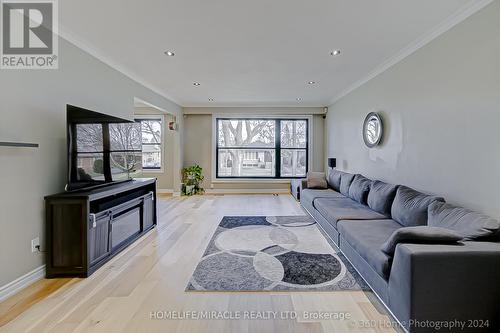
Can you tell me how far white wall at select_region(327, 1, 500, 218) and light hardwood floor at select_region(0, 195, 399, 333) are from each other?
1538mm

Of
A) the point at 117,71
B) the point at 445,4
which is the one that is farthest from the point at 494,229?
the point at 117,71

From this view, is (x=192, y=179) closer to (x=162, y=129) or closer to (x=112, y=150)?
(x=162, y=129)

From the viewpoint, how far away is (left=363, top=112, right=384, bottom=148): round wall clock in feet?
13.9

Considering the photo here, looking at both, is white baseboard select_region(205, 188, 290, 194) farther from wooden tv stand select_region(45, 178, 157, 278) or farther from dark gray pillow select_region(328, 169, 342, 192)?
wooden tv stand select_region(45, 178, 157, 278)

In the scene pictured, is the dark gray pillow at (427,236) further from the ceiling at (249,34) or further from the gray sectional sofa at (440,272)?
the ceiling at (249,34)

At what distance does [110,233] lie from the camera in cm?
310

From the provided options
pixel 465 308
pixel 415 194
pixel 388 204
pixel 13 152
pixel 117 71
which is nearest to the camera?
pixel 465 308

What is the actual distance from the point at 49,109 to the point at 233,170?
5598 mm

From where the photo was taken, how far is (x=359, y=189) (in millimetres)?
4285

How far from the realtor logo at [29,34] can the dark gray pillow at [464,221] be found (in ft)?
13.5

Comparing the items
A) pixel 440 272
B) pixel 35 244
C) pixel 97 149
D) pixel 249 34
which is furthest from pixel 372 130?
pixel 35 244

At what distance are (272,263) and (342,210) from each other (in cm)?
138

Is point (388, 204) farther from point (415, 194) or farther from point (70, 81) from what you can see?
point (70, 81)

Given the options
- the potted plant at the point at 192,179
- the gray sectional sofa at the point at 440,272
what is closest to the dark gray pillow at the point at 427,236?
the gray sectional sofa at the point at 440,272
